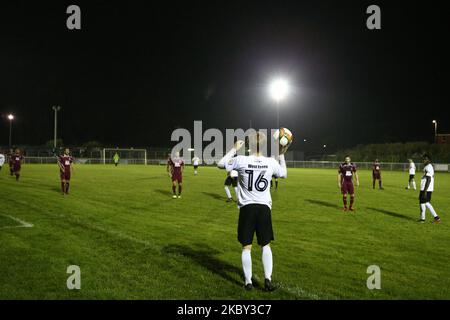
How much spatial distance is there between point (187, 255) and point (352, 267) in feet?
10.5

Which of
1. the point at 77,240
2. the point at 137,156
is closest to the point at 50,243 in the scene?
the point at 77,240

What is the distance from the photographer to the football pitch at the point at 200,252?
6.00 meters

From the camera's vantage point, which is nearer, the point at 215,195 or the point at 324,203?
the point at 324,203

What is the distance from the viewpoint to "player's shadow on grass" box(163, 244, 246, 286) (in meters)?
6.83

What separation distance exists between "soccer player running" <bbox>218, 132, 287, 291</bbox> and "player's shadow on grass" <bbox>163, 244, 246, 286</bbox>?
0.70 metres

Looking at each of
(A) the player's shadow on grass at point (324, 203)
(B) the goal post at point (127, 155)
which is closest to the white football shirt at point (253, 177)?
(A) the player's shadow on grass at point (324, 203)

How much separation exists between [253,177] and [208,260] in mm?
2534

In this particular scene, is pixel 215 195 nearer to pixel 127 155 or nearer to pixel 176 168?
Result: pixel 176 168

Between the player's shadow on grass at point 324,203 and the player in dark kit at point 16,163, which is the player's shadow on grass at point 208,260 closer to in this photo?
the player's shadow on grass at point 324,203

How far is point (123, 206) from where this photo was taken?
14.9 metres

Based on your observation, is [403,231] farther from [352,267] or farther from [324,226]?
[352,267]

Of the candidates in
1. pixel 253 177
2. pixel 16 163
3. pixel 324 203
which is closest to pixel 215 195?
pixel 324 203

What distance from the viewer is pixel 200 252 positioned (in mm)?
8312
